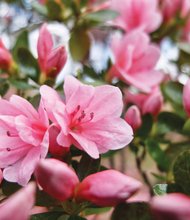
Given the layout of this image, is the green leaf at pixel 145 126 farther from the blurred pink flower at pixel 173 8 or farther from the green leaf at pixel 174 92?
the blurred pink flower at pixel 173 8

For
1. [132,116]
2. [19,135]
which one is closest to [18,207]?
[19,135]

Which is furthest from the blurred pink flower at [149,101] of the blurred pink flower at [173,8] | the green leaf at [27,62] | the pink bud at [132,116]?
the blurred pink flower at [173,8]

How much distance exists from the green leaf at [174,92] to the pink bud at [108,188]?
470mm

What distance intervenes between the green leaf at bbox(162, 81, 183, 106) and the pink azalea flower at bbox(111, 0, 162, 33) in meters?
0.28

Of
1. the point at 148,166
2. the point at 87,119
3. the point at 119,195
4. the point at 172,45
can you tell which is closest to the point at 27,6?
the point at 172,45

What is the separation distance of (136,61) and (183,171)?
20.4 inches

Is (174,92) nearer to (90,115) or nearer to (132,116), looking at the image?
(132,116)

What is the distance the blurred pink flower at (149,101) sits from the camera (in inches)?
41.4

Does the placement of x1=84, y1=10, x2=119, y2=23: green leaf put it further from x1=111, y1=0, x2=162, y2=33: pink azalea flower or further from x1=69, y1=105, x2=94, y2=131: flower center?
x1=69, y1=105, x2=94, y2=131: flower center

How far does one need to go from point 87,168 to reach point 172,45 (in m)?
0.97

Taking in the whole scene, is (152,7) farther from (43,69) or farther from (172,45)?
(43,69)

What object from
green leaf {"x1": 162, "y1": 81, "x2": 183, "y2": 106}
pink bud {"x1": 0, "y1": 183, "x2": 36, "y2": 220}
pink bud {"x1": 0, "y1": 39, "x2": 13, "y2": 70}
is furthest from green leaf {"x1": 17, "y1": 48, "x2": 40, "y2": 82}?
pink bud {"x1": 0, "y1": 183, "x2": 36, "y2": 220}

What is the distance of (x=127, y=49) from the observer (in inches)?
41.9

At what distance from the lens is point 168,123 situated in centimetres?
108
